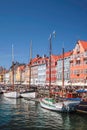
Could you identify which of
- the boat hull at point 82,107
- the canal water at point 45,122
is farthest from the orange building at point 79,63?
the canal water at point 45,122

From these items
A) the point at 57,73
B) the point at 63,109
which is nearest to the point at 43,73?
the point at 57,73

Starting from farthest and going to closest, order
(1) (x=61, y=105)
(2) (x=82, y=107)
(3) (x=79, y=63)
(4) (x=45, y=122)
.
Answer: (3) (x=79, y=63)
(1) (x=61, y=105)
(2) (x=82, y=107)
(4) (x=45, y=122)

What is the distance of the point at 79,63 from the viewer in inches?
3573

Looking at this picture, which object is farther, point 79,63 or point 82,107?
point 79,63

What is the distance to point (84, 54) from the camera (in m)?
88.4

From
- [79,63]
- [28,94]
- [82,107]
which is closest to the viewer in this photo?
[82,107]

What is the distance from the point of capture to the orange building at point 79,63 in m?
87.9

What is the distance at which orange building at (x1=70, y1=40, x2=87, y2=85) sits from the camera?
8788 centimetres

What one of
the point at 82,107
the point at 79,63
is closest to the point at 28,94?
the point at 79,63

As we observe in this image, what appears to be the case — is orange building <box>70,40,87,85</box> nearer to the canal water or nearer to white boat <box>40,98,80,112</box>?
white boat <box>40,98,80,112</box>

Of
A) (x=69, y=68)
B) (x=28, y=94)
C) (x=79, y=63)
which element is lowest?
(x=28, y=94)

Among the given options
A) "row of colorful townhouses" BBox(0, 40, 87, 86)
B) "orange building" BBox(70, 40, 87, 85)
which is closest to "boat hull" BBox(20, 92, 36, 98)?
"row of colorful townhouses" BBox(0, 40, 87, 86)

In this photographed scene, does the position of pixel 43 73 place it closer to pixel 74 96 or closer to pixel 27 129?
pixel 74 96

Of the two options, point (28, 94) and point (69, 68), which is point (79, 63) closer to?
point (69, 68)
